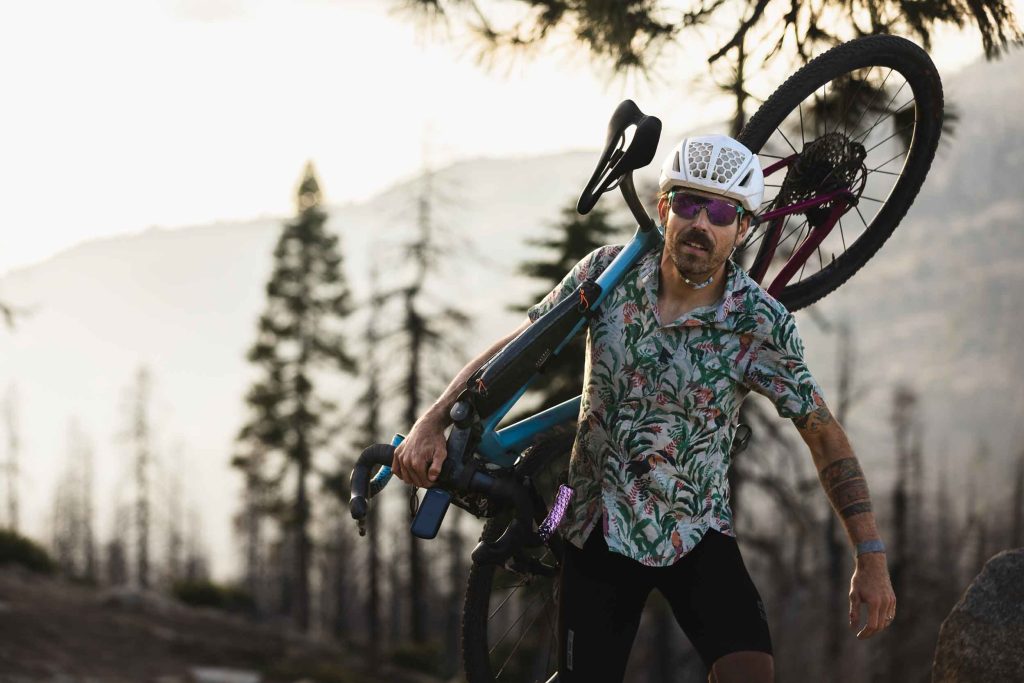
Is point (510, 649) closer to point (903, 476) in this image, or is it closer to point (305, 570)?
point (305, 570)

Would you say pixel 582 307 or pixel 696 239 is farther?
pixel 582 307

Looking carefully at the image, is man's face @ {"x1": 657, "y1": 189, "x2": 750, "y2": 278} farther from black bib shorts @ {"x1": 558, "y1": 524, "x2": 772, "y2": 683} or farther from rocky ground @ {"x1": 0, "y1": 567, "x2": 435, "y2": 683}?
rocky ground @ {"x1": 0, "y1": 567, "x2": 435, "y2": 683}

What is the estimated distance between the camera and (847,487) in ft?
11.8

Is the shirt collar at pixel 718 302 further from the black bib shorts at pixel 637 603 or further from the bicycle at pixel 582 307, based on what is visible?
the black bib shorts at pixel 637 603

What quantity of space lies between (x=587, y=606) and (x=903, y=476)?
45761 mm

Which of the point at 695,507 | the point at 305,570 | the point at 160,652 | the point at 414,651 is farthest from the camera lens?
the point at 305,570

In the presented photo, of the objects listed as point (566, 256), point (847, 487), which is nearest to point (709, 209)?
point (847, 487)

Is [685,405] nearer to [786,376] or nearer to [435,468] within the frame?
[786,376]

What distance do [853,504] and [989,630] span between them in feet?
5.66

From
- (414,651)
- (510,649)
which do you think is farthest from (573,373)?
(510,649)

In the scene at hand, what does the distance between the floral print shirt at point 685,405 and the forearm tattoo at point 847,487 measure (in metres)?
0.25

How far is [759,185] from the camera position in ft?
12.2

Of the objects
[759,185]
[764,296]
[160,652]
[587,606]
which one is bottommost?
[160,652]

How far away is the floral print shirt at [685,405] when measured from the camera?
11.6 ft
